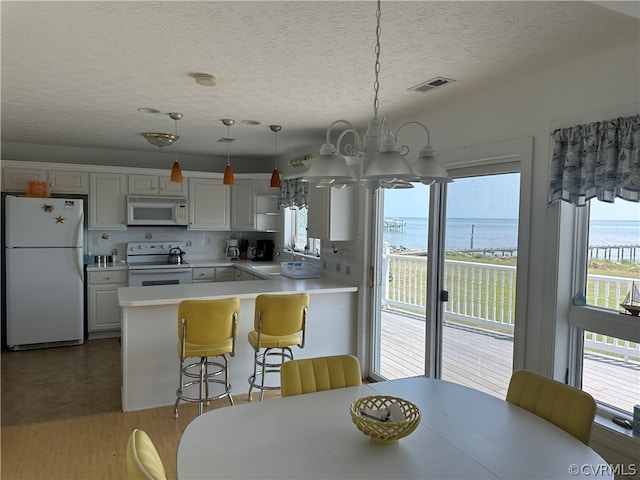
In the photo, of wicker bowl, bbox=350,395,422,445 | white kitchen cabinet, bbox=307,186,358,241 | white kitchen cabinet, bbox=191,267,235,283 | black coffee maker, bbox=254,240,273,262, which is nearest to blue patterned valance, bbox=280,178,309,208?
black coffee maker, bbox=254,240,273,262

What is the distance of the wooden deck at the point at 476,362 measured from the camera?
229 cm

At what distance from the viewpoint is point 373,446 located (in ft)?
5.09

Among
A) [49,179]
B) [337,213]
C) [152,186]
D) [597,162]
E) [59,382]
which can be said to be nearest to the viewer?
[597,162]

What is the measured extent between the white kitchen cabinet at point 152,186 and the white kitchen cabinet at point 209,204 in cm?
19

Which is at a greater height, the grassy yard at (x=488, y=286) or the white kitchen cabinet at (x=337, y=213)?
the white kitchen cabinet at (x=337, y=213)

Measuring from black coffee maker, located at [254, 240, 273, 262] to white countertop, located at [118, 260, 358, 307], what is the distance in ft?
5.09

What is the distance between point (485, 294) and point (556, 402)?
1218 mm

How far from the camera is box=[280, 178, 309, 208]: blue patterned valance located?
523cm

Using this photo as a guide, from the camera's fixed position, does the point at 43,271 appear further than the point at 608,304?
Yes

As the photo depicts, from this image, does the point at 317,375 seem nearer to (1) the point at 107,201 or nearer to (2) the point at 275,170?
(2) the point at 275,170

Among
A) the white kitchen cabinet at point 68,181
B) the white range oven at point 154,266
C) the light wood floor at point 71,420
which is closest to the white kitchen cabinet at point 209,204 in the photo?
the white range oven at point 154,266

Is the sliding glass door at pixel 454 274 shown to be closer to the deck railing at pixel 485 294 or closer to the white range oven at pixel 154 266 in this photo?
the deck railing at pixel 485 294

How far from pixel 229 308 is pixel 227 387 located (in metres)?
0.72

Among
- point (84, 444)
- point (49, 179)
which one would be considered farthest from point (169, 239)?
point (84, 444)
